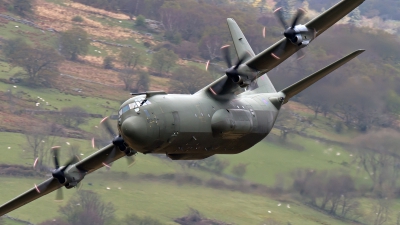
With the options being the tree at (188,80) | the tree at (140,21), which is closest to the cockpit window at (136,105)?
the tree at (188,80)

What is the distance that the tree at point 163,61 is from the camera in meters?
74.6

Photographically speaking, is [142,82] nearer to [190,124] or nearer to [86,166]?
[86,166]

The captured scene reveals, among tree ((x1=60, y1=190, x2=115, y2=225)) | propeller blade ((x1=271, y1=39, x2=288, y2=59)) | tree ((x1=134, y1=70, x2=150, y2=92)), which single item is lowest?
tree ((x1=134, y1=70, x2=150, y2=92))

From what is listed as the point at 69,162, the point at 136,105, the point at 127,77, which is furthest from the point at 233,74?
the point at 127,77

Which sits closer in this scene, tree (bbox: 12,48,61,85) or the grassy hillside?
the grassy hillside

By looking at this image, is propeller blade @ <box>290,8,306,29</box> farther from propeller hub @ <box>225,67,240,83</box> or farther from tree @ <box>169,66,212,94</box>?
tree @ <box>169,66,212,94</box>

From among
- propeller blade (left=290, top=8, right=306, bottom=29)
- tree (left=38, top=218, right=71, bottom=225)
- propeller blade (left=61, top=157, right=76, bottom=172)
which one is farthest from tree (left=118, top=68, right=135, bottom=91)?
propeller blade (left=290, top=8, right=306, bottom=29)

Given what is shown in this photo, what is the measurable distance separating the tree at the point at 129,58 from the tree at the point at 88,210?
23477 millimetres

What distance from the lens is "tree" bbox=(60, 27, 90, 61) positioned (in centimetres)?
8450

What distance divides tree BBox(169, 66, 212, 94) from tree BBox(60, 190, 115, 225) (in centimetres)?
1354

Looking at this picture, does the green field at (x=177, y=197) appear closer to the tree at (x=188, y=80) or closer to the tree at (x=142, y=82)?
the tree at (x=188, y=80)

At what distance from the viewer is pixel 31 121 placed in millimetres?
69562

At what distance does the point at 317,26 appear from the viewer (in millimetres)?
35031

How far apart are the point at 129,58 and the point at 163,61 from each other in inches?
219
